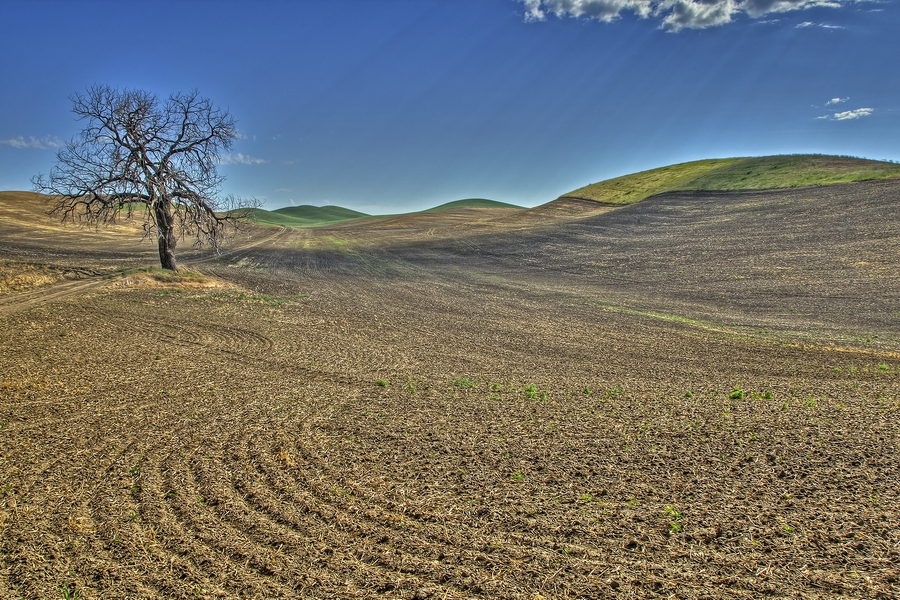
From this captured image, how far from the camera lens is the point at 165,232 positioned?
24078mm

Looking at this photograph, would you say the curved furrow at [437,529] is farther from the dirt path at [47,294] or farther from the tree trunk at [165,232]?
the tree trunk at [165,232]

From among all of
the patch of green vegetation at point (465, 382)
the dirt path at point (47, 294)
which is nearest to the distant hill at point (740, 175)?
the patch of green vegetation at point (465, 382)

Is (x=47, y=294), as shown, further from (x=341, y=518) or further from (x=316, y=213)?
(x=316, y=213)

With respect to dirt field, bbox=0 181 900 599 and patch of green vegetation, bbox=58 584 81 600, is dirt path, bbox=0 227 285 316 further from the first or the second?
patch of green vegetation, bbox=58 584 81 600

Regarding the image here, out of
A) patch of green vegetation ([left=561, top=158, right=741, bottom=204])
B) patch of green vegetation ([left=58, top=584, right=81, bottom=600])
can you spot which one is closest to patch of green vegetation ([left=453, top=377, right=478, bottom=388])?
patch of green vegetation ([left=58, top=584, right=81, bottom=600])

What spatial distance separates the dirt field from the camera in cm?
505

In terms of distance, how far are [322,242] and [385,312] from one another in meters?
34.3

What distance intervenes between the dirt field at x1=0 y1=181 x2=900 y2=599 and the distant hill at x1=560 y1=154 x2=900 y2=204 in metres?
29.4

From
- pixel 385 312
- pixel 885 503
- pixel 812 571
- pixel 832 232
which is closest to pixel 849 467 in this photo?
pixel 885 503

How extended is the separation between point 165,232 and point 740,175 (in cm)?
5360

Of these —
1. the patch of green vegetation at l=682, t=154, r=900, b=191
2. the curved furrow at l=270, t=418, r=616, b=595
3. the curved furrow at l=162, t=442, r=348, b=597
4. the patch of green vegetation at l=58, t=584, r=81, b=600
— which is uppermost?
the patch of green vegetation at l=682, t=154, r=900, b=191

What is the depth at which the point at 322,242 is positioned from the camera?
5166 cm

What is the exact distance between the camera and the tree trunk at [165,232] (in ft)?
75.8

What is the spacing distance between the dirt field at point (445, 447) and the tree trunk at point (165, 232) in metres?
4.00
